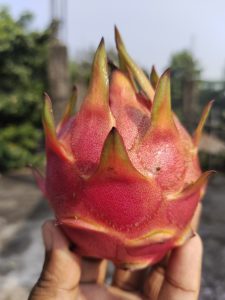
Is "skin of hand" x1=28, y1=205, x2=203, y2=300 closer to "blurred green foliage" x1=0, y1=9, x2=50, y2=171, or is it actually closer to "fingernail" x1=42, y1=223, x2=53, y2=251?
"fingernail" x1=42, y1=223, x2=53, y2=251

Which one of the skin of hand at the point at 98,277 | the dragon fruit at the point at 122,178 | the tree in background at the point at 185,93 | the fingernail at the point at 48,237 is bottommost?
the tree in background at the point at 185,93

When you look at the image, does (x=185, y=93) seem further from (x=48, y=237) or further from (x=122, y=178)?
(x=122, y=178)

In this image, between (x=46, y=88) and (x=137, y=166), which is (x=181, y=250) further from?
(x=46, y=88)

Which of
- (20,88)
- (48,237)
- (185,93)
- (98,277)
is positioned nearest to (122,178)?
(48,237)

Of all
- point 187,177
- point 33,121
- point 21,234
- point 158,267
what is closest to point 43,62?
point 33,121

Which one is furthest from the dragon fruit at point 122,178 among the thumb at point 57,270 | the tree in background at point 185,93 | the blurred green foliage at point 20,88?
the tree in background at point 185,93

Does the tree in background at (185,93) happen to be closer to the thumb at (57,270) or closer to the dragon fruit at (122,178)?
the thumb at (57,270)
